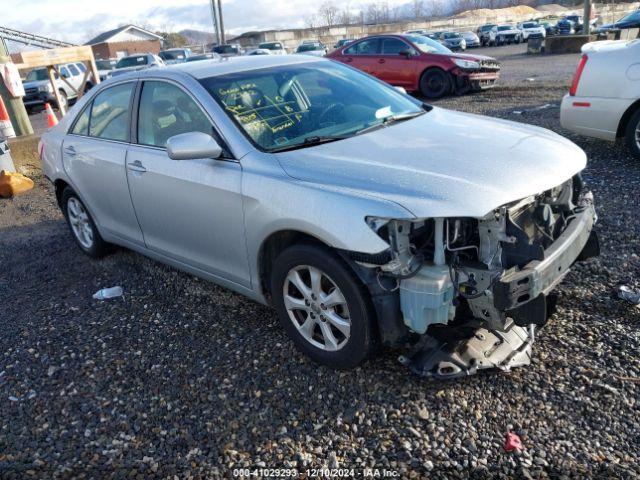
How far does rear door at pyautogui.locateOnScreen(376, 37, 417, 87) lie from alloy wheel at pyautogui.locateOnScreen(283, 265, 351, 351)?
11.1 meters

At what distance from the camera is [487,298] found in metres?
2.57

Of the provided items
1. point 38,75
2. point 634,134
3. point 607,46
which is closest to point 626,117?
point 634,134

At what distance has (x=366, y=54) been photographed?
45.1 ft

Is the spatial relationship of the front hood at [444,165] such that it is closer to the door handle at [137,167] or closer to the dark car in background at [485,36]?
the door handle at [137,167]

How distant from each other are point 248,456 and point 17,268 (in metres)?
3.69

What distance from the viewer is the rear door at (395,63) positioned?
1312cm

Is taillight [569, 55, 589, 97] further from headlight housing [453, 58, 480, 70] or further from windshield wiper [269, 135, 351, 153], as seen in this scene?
headlight housing [453, 58, 480, 70]

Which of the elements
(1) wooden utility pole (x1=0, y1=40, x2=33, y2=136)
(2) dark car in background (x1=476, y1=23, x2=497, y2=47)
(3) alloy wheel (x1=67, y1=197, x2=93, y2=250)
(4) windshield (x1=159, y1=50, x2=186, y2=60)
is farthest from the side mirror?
(2) dark car in background (x1=476, y1=23, x2=497, y2=47)

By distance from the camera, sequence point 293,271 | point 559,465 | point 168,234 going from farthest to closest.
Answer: point 168,234 → point 293,271 → point 559,465

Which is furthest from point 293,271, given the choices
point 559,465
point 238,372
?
point 559,465

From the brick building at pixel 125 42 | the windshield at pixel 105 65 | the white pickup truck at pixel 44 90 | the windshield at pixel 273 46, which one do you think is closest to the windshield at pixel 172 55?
the windshield at pixel 105 65

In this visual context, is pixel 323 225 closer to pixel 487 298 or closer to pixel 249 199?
pixel 249 199

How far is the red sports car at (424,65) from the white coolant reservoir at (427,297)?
1114 centimetres

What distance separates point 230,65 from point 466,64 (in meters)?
10.2
